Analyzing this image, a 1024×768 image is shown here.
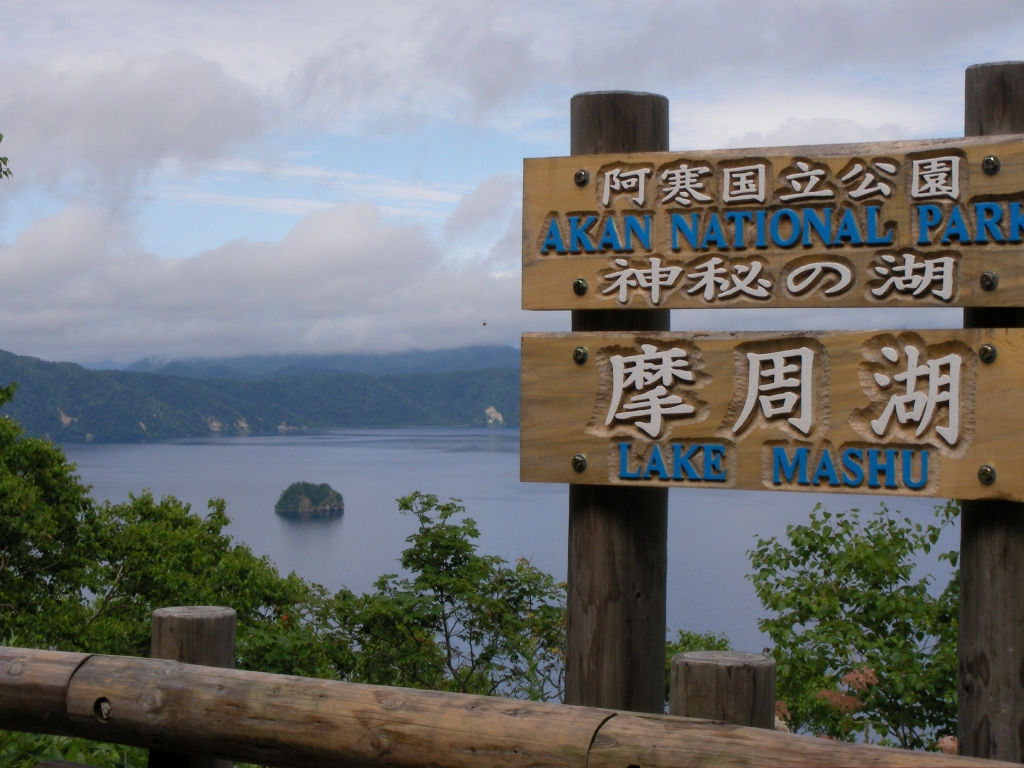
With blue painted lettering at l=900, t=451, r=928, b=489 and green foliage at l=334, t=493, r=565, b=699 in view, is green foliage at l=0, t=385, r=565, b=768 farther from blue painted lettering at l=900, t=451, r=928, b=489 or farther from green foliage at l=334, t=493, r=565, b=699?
blue painted lettering at l=900, t=451, r=928, b=489

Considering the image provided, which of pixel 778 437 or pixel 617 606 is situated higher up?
pixel 778 437

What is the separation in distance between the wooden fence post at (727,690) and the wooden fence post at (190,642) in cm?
135

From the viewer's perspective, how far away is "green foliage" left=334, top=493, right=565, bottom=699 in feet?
27.5

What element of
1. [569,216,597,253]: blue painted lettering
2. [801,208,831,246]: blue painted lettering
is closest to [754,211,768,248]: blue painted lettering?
[801,208,831,246]: blue painted lettering

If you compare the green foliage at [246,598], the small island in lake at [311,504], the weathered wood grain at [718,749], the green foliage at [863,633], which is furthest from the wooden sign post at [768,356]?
the small island in lake at [311,504]

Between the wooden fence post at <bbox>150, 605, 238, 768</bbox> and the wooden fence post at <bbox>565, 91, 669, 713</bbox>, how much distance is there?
46.5 inches

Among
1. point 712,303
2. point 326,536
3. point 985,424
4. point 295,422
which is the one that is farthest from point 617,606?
point 295,422

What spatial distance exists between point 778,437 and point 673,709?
1032mm

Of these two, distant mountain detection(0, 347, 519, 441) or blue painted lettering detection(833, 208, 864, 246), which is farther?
distant mountain detection(0, 347, 519, 441)

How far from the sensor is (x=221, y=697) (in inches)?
102

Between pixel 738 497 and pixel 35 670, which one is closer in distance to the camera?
pixel 35 670

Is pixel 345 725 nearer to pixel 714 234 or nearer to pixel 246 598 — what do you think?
pixel 714 234

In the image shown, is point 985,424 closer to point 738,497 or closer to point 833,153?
point 833,153

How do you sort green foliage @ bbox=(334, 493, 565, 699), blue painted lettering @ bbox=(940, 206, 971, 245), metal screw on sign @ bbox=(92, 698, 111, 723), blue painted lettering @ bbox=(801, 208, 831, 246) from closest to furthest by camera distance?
1. metal screw on sign @ bbox=(92, 698, 111, 723)
2. blue painted lettering @ bbox=(940, 206, 971, 245)
3. blue painted lettering @ bbox=(801, 208, 831, 246)
4. green foliage @ bbox=(334, 493, 565, 699)
